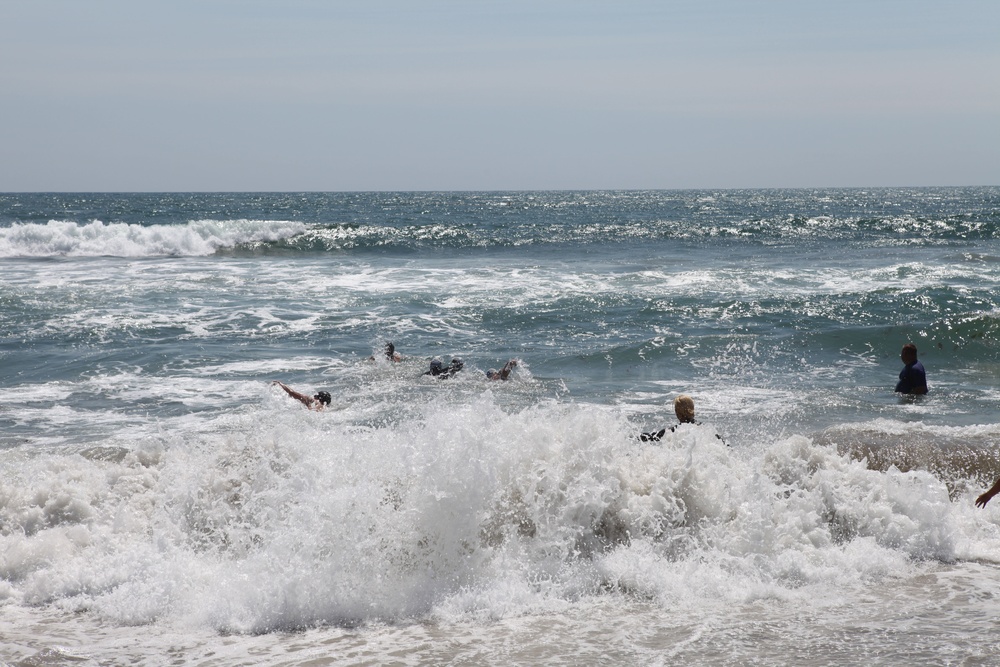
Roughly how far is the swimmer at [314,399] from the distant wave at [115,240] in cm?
2469

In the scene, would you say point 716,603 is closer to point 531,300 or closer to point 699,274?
point 531,300

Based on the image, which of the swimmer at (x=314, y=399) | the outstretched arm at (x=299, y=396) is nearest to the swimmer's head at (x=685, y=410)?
the swimmer at (x=314, y=399)

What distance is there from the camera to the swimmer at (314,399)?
11141mm

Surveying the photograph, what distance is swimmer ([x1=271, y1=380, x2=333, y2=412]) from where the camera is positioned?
1114 centimetres

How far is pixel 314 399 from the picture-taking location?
11.4m

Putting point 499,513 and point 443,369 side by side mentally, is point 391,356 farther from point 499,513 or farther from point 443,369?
point 499,513

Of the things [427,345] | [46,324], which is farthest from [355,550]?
[46,324]

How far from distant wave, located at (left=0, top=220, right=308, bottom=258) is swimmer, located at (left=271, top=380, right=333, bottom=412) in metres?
24.7

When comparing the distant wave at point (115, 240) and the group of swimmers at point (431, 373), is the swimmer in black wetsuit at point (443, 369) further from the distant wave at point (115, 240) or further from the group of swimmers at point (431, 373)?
the distant wave at point (115, 240)

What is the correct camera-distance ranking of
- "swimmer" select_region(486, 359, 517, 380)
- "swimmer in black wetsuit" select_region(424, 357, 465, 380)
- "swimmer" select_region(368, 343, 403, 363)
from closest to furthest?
"swimmer" select_region(486, 359, 517, 380) → "swimmer in black wetsuit" select_region(424, 357, 465, 380) → "swimmer" select_region(368, 343, 403, 363)

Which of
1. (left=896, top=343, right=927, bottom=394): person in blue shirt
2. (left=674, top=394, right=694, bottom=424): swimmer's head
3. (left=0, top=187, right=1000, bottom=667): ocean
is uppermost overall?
(left=674, top=394, right=694, bottom=424): swimmer's head

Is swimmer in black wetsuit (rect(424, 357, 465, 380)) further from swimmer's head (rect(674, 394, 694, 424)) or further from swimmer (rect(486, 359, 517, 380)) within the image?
swimmer's head (rect(674, 394, 694, 424))

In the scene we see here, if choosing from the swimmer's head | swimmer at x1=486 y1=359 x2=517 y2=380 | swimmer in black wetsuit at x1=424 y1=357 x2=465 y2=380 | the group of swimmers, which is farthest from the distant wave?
the swimmer's head

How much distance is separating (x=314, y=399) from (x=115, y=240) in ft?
93.1
